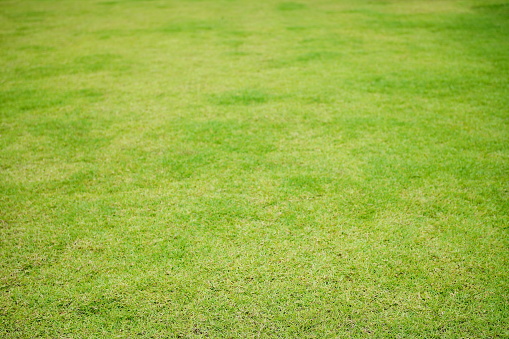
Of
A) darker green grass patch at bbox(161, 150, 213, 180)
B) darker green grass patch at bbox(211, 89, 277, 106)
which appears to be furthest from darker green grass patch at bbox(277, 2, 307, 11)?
darker green grass patch at bbox(161, 150, 213, 180)

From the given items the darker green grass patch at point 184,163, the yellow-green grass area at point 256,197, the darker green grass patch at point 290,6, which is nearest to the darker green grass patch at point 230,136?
the yellow-green grass area at point 256,197

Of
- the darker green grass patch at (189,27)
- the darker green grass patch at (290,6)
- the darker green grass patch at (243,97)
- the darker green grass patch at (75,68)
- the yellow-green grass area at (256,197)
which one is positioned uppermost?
the darker green grass patch at (290,6)

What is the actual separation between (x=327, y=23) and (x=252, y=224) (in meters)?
5.75

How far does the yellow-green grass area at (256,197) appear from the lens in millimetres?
1312

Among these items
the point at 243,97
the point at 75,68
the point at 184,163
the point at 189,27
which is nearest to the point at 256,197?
the point at 184,163

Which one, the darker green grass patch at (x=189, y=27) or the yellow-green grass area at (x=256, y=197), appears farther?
the darker green grass patch at (x=189, y=27)

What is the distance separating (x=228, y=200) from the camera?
189 cm

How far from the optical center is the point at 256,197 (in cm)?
191

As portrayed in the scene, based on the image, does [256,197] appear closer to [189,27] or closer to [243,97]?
[243,97]

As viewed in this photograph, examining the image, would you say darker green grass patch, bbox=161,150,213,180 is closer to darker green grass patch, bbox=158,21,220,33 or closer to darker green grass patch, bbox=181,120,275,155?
darker green grass patch, bbox=181,120,275,155

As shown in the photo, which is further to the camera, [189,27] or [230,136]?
[189,27]

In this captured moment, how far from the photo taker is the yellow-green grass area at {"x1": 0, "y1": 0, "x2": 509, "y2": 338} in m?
1.31

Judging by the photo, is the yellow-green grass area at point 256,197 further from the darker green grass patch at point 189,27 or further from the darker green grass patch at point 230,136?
the darker green grass patch at point 189,27

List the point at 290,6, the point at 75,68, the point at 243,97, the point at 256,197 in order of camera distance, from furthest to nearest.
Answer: the point at 290,6
the point at 75,68
the point at 243,97
the point at 256,197
